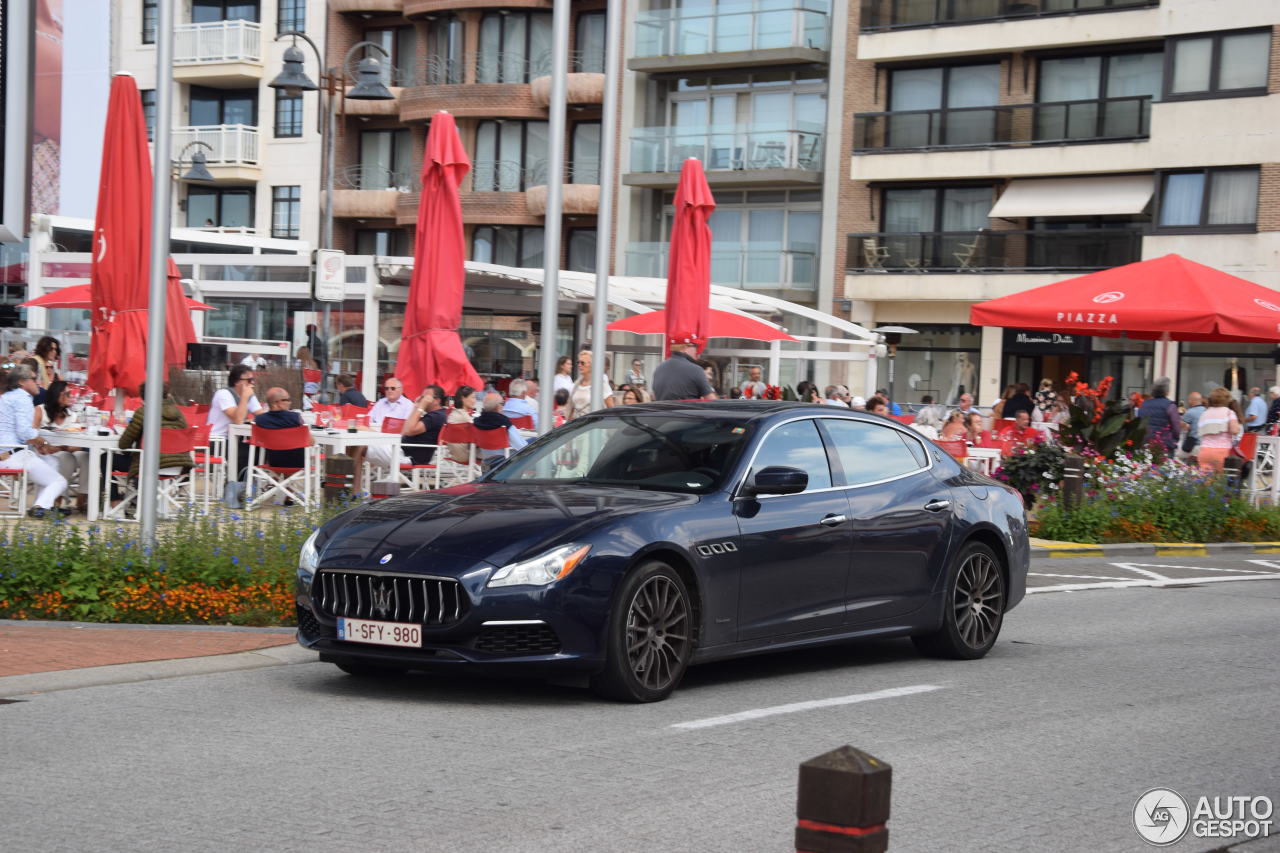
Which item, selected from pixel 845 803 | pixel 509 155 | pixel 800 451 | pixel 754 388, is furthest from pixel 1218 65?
pixel 845 803

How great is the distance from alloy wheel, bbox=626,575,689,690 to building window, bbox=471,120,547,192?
4222 centimetres

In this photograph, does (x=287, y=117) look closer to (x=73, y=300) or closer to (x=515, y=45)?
(x=515, y=45)

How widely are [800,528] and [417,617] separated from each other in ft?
7.35

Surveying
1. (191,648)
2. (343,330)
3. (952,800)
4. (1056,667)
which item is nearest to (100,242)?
(191,648)

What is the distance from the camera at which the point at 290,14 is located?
5266 centimetres

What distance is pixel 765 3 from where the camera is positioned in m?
45.8

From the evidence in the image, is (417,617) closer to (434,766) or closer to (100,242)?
(434,766)

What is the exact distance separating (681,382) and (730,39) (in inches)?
1237

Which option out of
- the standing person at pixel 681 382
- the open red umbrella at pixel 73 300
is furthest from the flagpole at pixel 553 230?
the open red umbrella at pixel 73 300

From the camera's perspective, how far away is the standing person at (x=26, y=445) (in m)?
16.5

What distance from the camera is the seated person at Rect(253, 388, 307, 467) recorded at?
56.7ft

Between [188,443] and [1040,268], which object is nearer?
[188,443]

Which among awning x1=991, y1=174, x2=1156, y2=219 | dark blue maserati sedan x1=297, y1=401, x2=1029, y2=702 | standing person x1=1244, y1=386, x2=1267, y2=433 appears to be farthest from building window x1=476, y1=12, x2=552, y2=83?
dark blue maserati sedan x1=297, y1=401, x2=1029, y2=702

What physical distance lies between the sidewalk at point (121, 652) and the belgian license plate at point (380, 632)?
4.63ft
